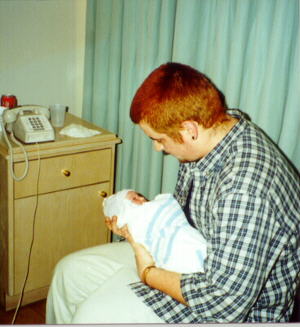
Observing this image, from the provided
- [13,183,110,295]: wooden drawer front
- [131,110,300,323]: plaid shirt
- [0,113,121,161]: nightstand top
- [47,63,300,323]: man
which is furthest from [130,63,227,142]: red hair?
[13,183,110,295]: wooden drawer front

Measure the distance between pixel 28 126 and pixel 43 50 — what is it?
2.28 feet

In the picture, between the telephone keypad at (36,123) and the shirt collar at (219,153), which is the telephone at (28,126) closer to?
the telephone keypad at (36,123)

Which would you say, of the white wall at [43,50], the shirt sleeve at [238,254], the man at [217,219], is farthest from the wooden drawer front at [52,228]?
the shirt sleeve at [238,254]

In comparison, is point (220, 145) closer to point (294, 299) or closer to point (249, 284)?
point (249, 284)

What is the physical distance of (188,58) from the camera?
1.80m

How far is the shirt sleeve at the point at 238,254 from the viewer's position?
3.36ft

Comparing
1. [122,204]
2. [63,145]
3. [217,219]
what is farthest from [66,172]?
[217,219]

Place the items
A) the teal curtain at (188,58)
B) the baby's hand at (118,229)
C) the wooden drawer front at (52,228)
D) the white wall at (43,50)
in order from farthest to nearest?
the white wall at (43,50) → the wooden drawer front at (52,228) → the teal curtain at (188,58) → the baby's hand at (118,229)

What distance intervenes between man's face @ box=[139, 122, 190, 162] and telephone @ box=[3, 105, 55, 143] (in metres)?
0.70

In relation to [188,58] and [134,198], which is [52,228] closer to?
[134,198]

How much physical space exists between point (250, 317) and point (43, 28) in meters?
1.80

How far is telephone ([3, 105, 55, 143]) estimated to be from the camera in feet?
5.86

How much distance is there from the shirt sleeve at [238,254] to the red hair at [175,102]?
250 mm

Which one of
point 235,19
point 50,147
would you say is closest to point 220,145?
point 235,19
